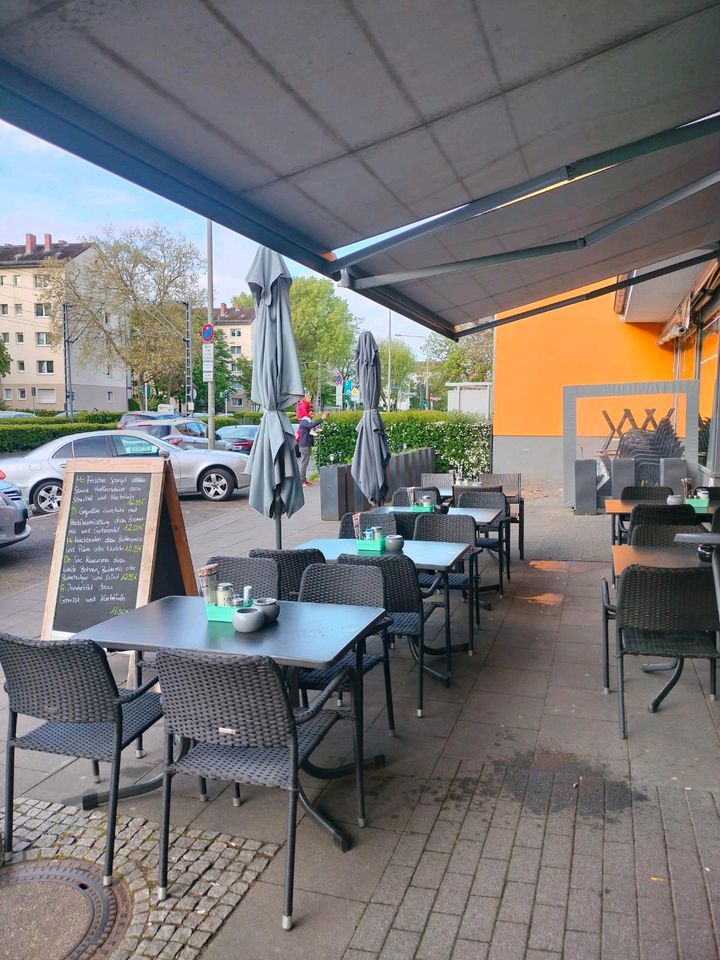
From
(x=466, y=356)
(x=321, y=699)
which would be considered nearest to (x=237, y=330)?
(x=466, y=356)

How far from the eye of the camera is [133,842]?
2922 mm

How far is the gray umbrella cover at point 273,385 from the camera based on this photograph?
4.82 metres

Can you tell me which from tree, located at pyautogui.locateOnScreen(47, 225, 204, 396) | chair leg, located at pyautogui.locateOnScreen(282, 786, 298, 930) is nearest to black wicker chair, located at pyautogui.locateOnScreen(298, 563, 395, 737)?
chair leg, located at pyautogui.locateOnScreen(282, 786, 298, 930)

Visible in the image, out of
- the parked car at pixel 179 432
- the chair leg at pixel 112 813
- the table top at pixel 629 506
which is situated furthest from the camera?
the parked car at pixel 179 432

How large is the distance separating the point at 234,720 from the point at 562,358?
16.1 metres

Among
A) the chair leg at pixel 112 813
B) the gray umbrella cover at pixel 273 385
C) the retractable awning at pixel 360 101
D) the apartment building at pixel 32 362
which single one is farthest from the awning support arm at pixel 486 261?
the apartment building at pixel 32 362

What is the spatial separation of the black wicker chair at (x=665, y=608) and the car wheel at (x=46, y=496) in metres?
10.1

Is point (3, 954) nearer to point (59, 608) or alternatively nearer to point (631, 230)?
point (59, 608)

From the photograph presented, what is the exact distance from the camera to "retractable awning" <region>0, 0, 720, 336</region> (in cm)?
259

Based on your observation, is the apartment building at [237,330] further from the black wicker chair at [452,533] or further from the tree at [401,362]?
the black wicker chair at [452,533]

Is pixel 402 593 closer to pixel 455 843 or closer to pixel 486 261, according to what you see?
pixel 455 843

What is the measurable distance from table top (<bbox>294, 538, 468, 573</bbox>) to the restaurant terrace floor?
2.60 ft

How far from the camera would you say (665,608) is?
369 centimetres

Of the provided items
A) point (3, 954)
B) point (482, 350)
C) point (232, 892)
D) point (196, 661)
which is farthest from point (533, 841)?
point (482, 350)
